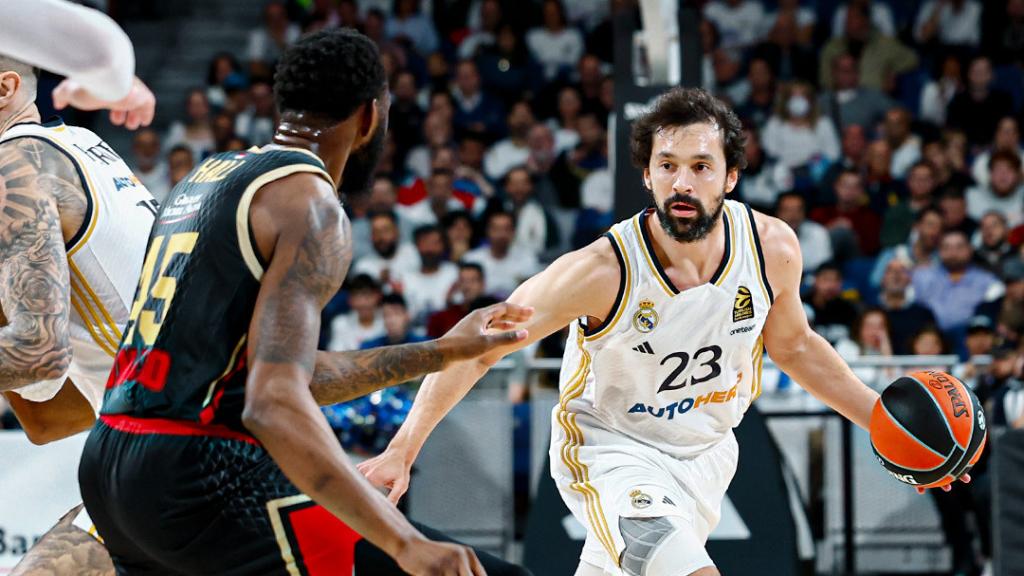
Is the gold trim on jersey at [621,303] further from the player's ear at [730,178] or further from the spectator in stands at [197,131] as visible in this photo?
the spectator in stands at [197,131]

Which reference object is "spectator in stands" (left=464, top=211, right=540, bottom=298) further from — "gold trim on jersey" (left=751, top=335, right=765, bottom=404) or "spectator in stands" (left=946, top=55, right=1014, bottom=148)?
"gold trim on jersey" (left=751, top=335, right=765, bottom=404)

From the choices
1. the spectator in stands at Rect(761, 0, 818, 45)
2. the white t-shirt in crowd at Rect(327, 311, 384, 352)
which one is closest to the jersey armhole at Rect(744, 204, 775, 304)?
the white t-shirt in crowd at Rect(327, 311, 384, 352)

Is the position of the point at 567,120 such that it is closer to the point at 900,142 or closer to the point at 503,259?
the point at 503,259

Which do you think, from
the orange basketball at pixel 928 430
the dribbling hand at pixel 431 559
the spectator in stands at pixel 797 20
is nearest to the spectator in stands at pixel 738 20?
the spectator in stands at pixel 797 20

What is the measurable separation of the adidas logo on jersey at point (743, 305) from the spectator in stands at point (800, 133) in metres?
7.92

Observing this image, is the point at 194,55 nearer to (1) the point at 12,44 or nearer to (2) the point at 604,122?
(2) the point at 604,122

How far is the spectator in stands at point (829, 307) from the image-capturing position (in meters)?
9.73

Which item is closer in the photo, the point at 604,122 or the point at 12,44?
the point at 12,44

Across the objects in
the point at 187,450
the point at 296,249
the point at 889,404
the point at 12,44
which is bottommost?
the point at 889,404

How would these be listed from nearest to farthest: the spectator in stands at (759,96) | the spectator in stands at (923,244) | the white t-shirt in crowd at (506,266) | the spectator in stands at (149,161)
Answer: the spectator in stands at (923,244) → the white t-shirt in crowd at (506,266) → the spectator in stands at (149,161) → the spectator in stands at (759,96)

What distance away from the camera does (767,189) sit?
1214 cm

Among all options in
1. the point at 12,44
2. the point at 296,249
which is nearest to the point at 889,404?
the point at 296,249

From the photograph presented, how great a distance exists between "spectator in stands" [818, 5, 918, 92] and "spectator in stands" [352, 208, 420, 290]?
490 centimetres

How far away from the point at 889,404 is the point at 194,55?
1229 centimetres
